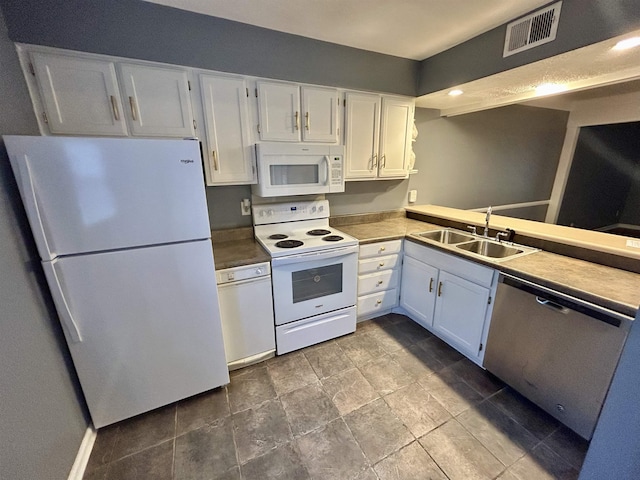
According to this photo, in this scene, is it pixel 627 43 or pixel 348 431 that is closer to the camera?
pixel 627 43

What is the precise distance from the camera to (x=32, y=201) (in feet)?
3.72

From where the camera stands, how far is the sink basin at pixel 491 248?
2.05 metres

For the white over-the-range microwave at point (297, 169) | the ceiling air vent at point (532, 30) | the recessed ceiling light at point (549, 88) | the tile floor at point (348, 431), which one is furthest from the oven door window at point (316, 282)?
the recessed ceiling light at point (549, 88)

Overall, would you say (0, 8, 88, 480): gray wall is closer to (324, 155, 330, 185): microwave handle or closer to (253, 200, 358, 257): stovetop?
(253, 200, 358, 257): stovetop

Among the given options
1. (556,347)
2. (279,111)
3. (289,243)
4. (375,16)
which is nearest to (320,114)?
(279,111)

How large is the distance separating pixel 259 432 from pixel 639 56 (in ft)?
10.5

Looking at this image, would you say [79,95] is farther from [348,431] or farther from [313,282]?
[348,431]

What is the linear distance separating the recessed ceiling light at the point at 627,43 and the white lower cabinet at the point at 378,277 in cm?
175

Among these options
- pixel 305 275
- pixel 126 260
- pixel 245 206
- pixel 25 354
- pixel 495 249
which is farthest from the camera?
pixel 245 206

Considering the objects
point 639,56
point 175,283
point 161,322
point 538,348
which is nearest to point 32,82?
point 175,283

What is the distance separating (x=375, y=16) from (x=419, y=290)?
2.18m

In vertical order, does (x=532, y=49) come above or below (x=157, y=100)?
above

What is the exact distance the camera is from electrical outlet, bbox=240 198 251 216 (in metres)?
2.30

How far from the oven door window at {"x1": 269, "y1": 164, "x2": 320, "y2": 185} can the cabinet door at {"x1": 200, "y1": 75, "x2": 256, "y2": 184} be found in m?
0.19
